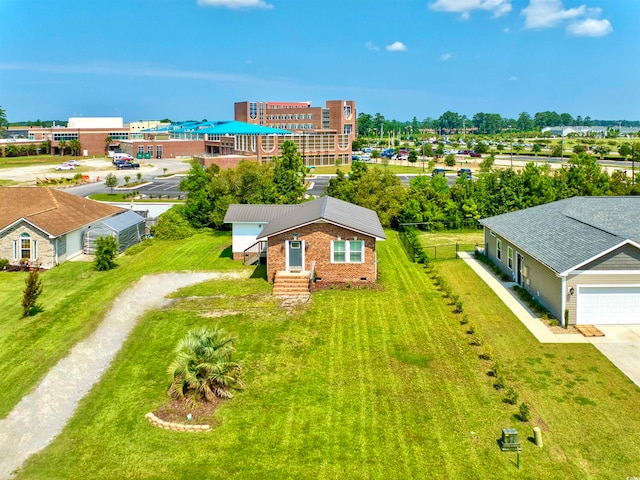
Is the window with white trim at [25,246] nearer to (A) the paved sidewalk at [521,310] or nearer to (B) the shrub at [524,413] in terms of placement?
(A) the paved sidewalk at [521,310]

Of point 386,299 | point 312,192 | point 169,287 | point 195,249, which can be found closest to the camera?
point 386,299

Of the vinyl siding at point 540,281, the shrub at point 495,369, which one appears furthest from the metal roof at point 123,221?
the shrub at point 495,369

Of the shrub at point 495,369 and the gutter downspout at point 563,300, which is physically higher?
the gutter downspout at point 563,300

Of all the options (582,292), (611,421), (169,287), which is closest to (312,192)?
(169,287)

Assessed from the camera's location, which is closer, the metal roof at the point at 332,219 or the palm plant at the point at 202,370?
the palm plant at the point at 202,370

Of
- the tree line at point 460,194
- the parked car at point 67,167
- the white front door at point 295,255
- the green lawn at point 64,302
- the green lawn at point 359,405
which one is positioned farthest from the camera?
the parked car at point 67,167

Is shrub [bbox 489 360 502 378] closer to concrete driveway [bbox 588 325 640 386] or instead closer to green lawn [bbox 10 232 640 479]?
green lawn [bbox 10 232 640 479]

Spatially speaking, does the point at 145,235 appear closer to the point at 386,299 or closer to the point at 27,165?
the point at 386,299
